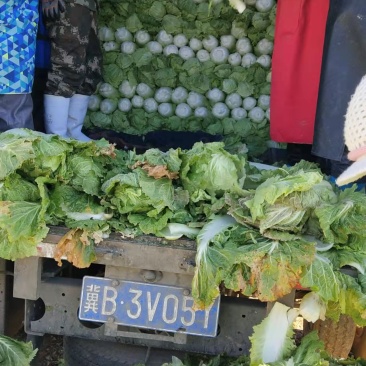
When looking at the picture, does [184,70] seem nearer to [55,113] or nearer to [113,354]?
[55,113]

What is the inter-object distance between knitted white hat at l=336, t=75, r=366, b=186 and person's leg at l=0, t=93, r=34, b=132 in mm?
2343

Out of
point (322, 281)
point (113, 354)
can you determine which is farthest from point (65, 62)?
point (322, 281)

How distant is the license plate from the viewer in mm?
2623

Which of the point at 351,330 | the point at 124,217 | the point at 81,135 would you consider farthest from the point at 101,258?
the point at 81,135

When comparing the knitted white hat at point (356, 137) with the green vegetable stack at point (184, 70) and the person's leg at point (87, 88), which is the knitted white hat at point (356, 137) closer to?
the green vegetable stack at point (184, 70)

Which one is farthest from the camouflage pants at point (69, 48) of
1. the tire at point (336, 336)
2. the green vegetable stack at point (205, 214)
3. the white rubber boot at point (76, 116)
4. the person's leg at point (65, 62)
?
the tire at point (336, 336)

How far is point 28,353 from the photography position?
2732 mm

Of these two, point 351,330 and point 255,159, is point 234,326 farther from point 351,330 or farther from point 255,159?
point 255,159

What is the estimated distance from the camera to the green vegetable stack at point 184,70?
15.5ft

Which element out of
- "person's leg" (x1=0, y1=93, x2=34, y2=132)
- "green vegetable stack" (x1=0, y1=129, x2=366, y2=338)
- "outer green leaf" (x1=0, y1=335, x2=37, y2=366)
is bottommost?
"outer green leaf" (x1=0, y1=335, x2=37, y2=366)

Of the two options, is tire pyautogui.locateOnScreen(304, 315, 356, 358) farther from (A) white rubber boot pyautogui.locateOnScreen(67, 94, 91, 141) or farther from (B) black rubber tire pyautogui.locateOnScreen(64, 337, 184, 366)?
(A) white rubber boot pyautogui.locateOnScreen(67, 94, 91, 141)

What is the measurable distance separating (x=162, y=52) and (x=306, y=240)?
282 centimetres

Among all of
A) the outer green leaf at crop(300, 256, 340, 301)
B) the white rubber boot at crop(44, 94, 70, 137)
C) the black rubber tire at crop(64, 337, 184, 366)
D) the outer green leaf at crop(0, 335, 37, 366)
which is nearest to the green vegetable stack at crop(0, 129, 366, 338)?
the outer green leaf at crop(300, 256, 340, 301)

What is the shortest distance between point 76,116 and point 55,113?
0.30 meters
